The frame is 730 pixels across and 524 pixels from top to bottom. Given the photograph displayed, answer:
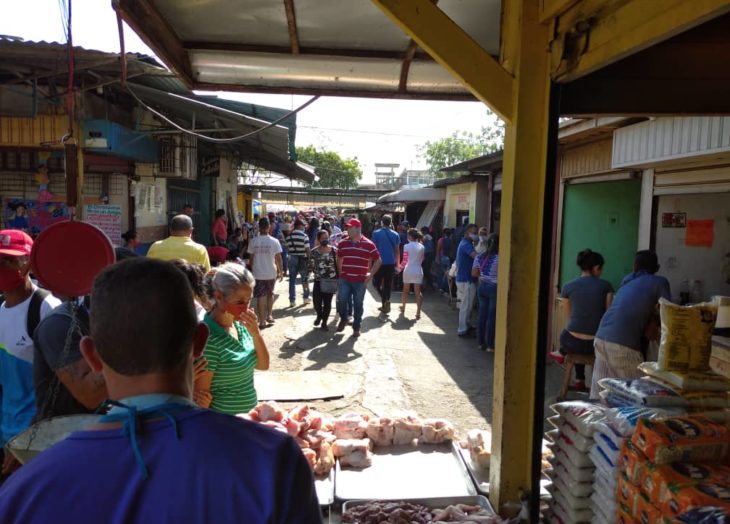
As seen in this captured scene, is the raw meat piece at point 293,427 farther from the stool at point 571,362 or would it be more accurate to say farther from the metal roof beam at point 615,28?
the stool at point 571,362

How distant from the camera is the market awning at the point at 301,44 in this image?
11.1 ft

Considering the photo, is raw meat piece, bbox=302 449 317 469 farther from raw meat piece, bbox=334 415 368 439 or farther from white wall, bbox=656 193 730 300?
white wall, bbox=656 193 730 300

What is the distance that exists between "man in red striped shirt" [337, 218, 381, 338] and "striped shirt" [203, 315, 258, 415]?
17.4 feet

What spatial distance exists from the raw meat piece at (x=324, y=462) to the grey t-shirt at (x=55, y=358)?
170 cm

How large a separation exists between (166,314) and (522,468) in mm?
Answer: 2413

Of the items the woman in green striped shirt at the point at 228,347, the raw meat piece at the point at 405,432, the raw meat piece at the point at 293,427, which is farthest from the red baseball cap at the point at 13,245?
the raw meat piece at the point at 405,432

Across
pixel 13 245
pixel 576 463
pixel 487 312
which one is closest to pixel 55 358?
pixel 13 245

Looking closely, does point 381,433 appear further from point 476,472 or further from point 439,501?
point 439,501

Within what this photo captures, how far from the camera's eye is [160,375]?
1156mm

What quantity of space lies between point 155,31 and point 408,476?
3458 millimetres

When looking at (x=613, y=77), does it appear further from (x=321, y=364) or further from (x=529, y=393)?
(x=321, y=364)

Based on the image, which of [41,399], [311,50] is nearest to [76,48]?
[311,50]

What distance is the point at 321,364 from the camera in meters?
7.32

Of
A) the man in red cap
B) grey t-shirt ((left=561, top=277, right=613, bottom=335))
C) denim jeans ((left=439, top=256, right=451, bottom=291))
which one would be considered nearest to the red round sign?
the man in red cap
